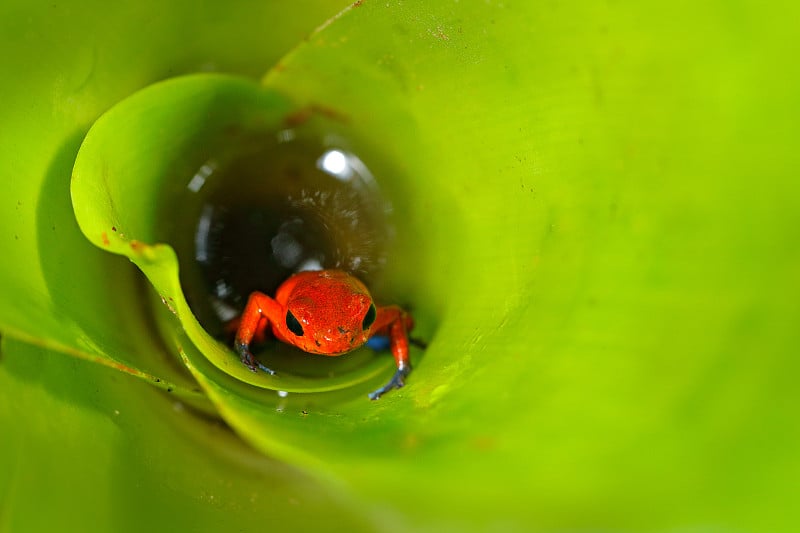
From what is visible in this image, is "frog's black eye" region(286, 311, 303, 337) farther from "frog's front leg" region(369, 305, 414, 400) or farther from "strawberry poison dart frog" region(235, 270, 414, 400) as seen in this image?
"frog's front leg" region(369, 305, 414, 400)

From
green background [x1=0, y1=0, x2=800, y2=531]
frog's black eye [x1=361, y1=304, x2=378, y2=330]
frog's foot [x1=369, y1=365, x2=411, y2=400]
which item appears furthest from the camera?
frog's black eye [x1=361, y1=304, x2=378, y2=330]

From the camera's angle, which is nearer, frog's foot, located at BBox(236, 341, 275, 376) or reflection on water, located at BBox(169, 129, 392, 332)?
frog's foot, located at BBox(236, 341, 275, 376)

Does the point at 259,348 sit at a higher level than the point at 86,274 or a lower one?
higher

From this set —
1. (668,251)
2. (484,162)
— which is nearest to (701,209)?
(668,251)

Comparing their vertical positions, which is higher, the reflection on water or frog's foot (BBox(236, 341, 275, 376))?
the reflection on water

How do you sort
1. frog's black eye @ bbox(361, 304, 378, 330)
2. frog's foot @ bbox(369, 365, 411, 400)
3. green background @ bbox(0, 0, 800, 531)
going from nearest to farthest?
green background @ bbox(0, 0, 800, 531) → frog's foot @ bbox(369, 365, 411, 400) → frog's black eye @ bbox(361, 304, 378, 330)

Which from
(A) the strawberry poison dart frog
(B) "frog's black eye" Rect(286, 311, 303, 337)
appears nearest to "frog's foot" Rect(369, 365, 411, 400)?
(A) the strawberry poison dart frog

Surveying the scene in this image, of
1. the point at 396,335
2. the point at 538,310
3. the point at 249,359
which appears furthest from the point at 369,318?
the point at 538,310

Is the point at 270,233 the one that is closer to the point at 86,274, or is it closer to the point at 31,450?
the point at 86,274
